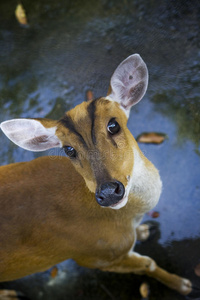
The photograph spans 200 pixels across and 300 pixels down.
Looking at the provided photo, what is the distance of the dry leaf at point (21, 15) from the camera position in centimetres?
525

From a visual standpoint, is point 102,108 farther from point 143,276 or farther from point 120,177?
point 143,276

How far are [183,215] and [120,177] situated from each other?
5.67 ft

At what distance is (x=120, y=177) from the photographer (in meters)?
2.38

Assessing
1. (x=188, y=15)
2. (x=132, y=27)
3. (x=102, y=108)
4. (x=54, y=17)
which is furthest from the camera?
(x=54, y=17)

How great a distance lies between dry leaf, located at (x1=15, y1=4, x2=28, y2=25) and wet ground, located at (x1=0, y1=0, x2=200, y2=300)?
9 centimetres

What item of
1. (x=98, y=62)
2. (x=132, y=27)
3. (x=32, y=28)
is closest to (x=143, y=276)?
(x=98, y=62)

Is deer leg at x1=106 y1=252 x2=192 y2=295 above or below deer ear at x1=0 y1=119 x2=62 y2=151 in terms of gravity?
below

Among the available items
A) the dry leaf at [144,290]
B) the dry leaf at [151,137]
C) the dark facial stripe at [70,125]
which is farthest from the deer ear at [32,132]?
the dry leaf at [144,290]

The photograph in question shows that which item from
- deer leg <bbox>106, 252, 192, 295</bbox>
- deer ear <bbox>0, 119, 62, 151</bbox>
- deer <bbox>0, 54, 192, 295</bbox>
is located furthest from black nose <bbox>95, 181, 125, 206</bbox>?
deer leg <bbox>106, 252, 192, 295</bbox>

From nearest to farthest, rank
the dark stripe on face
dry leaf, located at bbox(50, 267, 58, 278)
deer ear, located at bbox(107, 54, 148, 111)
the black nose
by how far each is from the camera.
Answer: the black nose, the dark stripe on face, deer ear, located at bbox(107, 54, 148, 111), dry leaf, located at bbox(50, 267, 58, 278)

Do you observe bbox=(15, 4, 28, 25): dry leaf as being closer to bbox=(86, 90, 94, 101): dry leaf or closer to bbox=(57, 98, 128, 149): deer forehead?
bbox=(86, 90, 94, 101): dry leaf

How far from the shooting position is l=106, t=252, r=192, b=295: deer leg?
3.31m

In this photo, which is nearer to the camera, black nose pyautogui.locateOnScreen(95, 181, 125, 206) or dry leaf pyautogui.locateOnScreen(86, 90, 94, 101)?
black nose pyautogui.locateOnScreen(95, 181, 125, 206)

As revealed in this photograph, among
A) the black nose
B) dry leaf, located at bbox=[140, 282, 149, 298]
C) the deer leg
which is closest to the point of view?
the black nose
